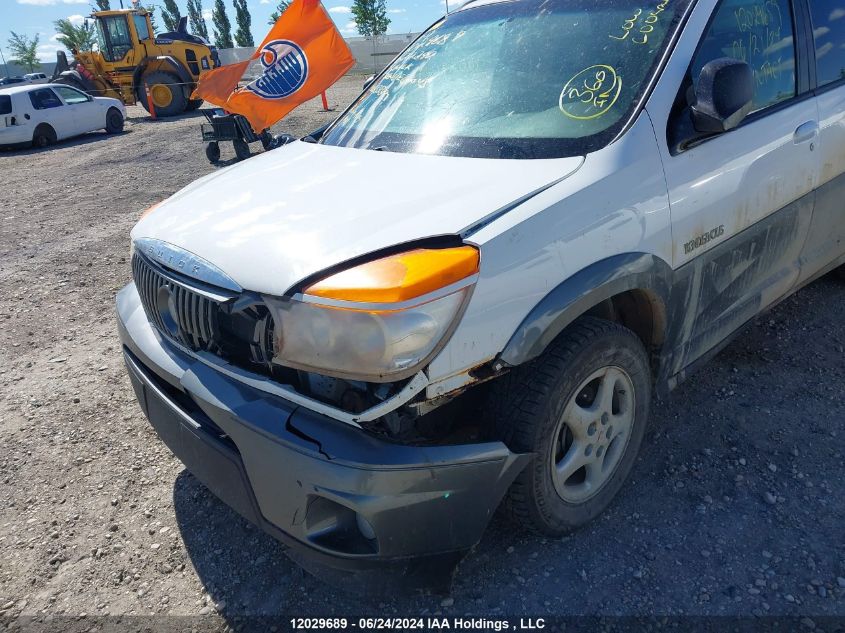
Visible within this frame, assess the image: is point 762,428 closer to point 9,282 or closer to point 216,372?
point 216,372

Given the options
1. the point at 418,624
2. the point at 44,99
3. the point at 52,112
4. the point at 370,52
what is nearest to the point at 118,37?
the point at 44,99

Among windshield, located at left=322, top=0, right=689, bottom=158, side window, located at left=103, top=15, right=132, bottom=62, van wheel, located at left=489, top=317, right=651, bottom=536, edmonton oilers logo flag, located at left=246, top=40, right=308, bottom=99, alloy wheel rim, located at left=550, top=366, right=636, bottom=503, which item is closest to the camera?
van wheel, located at left=489, top=317, right=651, bottom=536

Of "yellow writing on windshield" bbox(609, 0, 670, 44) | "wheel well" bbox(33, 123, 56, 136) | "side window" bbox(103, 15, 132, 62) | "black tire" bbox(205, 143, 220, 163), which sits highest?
"side window" bbox(103, 15, 132, 62)

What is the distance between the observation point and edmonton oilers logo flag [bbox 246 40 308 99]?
11.2m

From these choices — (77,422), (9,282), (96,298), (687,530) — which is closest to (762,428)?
(687,530)

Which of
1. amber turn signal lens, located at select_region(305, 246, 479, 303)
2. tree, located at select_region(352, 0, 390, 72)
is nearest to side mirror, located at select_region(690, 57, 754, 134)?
amber turn signal lens, located at select_region(305, 246, 479, 303)

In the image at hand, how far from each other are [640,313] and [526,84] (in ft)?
3.38

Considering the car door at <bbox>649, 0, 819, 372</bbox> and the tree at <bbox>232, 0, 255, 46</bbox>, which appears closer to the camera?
the car door at <bbox>649, 0, 819, 372</bbox>

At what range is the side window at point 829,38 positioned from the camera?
3.04 meters

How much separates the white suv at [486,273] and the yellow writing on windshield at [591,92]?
11 mm

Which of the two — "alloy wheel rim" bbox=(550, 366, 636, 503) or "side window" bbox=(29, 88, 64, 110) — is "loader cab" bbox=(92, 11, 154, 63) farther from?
"alloy wheel rim" bbox=(550, 366, 636, 503)

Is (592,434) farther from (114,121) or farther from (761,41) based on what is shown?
(114,121)

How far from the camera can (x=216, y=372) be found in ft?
6.86

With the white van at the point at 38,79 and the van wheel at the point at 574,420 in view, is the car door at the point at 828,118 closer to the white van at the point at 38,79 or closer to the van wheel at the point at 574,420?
the van wheel at the point at 574,420
